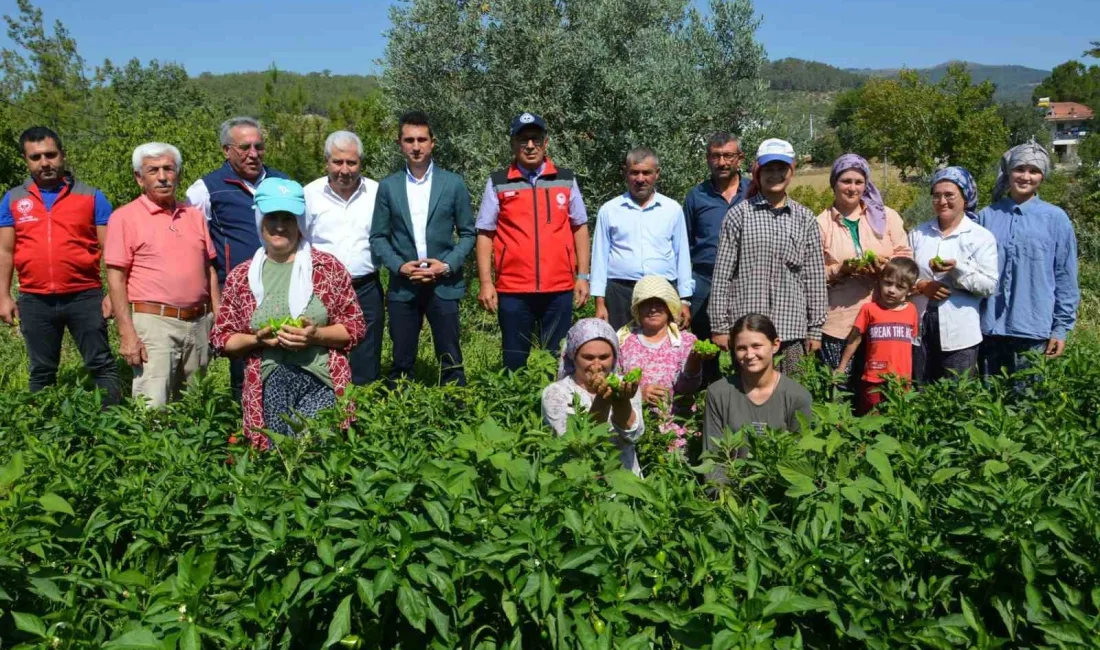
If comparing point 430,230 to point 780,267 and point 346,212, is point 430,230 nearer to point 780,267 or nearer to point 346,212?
point 346,212

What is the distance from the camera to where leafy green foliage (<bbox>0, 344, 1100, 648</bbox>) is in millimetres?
2047

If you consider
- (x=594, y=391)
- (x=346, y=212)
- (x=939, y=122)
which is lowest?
(x=594, y=391)

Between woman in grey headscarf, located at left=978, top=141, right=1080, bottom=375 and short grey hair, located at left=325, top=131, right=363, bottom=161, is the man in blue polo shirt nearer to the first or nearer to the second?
woman in grey headscarf, located at left=978, top=141, right=1080, bottom=375

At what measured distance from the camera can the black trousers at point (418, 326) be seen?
538 cm

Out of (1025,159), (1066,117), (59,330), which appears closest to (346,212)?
(59,330)

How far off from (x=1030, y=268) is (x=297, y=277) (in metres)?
4.08

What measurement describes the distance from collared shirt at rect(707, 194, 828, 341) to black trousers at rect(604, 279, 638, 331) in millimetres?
703

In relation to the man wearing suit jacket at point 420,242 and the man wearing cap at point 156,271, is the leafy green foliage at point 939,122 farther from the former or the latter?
the man wearing cap at point 156,271

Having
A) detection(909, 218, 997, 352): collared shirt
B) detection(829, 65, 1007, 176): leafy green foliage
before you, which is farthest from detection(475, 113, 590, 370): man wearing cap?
detection(829, 65, 1007, 176): leafy green foliage

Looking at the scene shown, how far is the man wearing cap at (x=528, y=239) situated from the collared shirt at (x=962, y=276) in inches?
81.5

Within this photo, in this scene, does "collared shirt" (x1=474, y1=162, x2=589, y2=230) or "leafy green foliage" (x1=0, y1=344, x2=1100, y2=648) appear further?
"collared shirt" (x1=474, y1=162, x2=589, y2=230)

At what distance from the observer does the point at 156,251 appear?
473 centimetres

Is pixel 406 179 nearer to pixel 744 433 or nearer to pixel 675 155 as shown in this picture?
pixel 744 433

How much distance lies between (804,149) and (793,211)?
641cm
